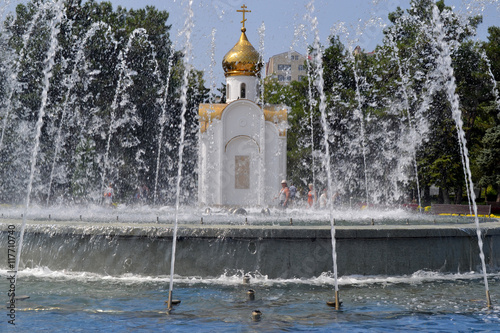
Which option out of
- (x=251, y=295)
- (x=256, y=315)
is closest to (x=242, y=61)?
(x=251, y=295)

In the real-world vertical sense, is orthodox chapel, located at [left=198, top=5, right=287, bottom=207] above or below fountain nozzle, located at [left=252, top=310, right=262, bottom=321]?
above

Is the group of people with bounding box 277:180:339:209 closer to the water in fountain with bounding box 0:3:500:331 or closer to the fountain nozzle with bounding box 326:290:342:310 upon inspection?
the water in fountain with bounding box 0:3:500:331

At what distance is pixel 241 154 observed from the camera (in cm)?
2147

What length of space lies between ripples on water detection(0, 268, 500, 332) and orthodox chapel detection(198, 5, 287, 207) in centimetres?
1243

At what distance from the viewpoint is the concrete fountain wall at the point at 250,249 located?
28.1 feet

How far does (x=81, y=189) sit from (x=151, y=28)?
10935mm

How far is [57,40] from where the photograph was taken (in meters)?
33.2

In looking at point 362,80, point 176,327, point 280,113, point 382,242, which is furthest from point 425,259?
point 362,80

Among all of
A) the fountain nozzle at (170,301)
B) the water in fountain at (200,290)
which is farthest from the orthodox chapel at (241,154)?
the fountain nozzle at (170,301)

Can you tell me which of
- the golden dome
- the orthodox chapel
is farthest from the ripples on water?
the golden dome

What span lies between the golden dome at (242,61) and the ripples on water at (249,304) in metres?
15.9

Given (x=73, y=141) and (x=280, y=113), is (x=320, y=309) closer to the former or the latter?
(x=280, y=113)

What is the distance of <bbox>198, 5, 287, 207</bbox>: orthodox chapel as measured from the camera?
70.0ft

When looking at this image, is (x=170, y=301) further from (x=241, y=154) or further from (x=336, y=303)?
(x=241, y=154)
